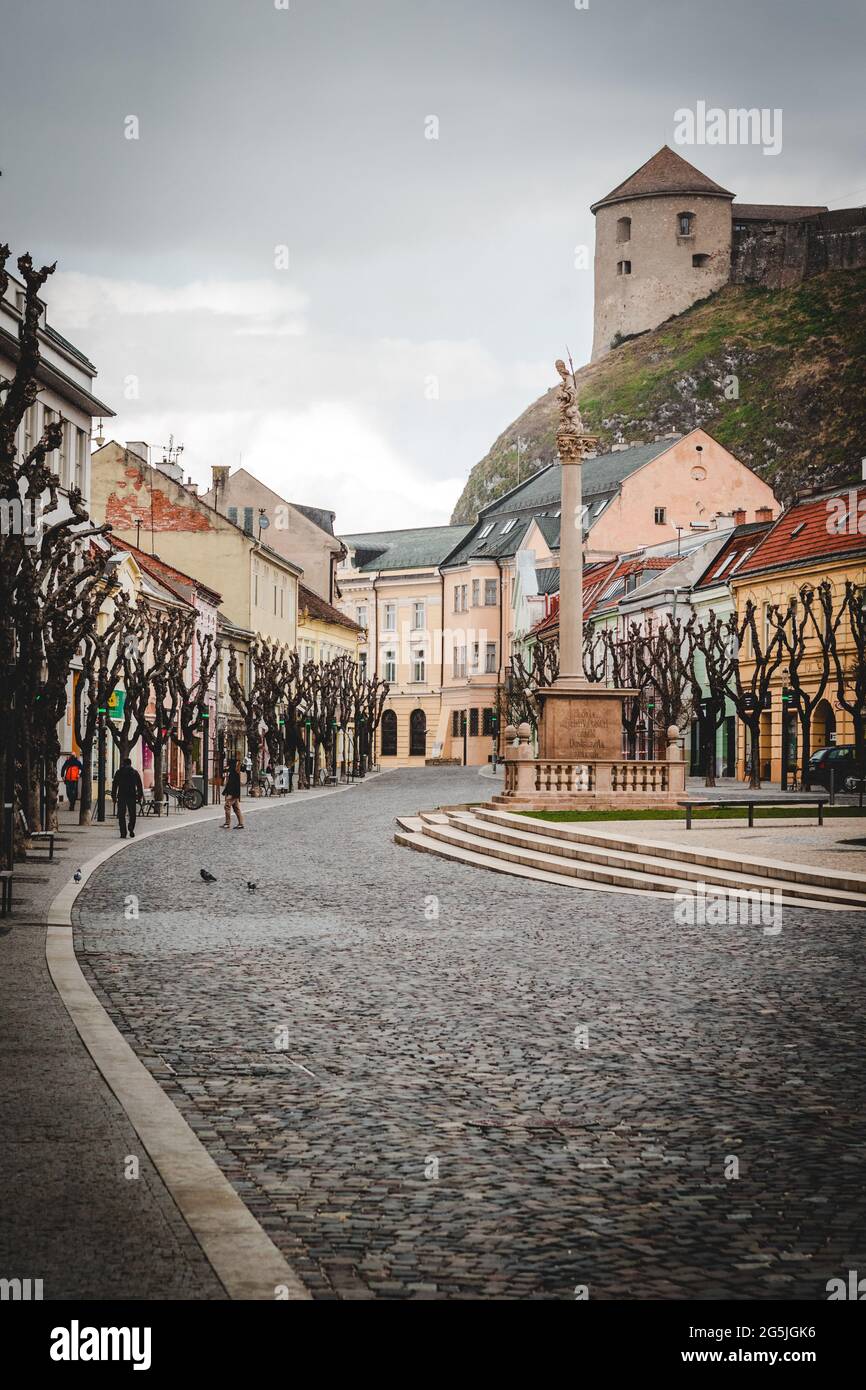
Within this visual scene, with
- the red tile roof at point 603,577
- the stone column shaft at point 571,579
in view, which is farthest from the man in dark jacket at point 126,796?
the red tile roof at point 603,577

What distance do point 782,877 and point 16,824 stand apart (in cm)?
1124

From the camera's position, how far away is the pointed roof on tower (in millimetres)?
149625

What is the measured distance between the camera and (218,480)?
93.1 m

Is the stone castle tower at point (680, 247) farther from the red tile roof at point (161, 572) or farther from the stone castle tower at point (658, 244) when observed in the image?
the red tile roof at point (161, 572)

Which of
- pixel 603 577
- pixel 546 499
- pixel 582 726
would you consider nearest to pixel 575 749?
pixel 582 726

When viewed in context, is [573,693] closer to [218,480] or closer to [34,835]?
[34,835]

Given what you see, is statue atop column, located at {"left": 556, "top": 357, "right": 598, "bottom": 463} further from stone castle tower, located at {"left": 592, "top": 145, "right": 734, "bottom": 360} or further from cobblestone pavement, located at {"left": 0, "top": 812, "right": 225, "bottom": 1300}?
stone castle tower, located at {"left": 592, "top": 145, "right": 734, "bottom": 360}

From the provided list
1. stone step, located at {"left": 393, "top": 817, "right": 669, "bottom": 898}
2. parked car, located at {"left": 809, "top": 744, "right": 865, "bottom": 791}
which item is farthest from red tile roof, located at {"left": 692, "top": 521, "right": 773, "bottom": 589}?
stone step, located at {"left": 393, "top": 817, "right": 669, "bottom": 898}

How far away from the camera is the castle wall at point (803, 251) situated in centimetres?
15075

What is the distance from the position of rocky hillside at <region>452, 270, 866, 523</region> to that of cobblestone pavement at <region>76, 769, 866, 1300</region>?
121 meters

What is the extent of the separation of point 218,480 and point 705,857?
7413 centimetres

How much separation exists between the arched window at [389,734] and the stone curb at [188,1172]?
347 feet
